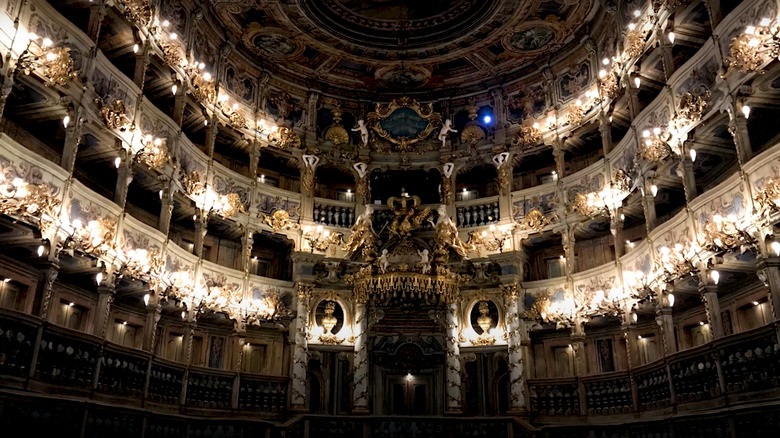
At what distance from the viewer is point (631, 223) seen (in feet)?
83.3

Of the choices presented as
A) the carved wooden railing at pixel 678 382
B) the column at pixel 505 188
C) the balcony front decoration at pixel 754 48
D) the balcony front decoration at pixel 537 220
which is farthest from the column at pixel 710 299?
the column at pixel 505 188

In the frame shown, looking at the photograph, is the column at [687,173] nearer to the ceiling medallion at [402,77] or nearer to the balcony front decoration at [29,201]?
the ceiling medallion at [402,77]

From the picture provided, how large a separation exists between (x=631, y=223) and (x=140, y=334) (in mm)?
19413

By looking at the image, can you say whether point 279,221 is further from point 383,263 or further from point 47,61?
point 47,61

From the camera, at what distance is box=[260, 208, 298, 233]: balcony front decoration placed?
27312 mm

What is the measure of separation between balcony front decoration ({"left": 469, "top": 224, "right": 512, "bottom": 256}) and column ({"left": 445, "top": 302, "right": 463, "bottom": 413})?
2.85m

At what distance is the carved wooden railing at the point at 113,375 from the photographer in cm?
1470

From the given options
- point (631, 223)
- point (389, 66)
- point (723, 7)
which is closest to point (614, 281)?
point (631, 223)

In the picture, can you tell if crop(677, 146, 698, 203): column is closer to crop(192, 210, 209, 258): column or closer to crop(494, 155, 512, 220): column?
crop(494, 155, 512, 220): column

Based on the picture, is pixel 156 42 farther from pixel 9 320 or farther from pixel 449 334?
pixel 449 334

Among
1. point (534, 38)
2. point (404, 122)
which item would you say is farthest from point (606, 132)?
point (404, 122)

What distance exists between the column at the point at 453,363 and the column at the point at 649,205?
8.36 meters

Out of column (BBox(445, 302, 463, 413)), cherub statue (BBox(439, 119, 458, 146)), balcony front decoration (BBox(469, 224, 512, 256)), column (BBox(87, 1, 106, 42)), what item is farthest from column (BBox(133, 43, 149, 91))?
balcony front decoration (BBox(469, 224, 512, 256))

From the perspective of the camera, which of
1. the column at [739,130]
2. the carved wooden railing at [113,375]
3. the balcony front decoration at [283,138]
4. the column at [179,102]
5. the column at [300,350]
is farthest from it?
the balcony front decoration at [283,138]
